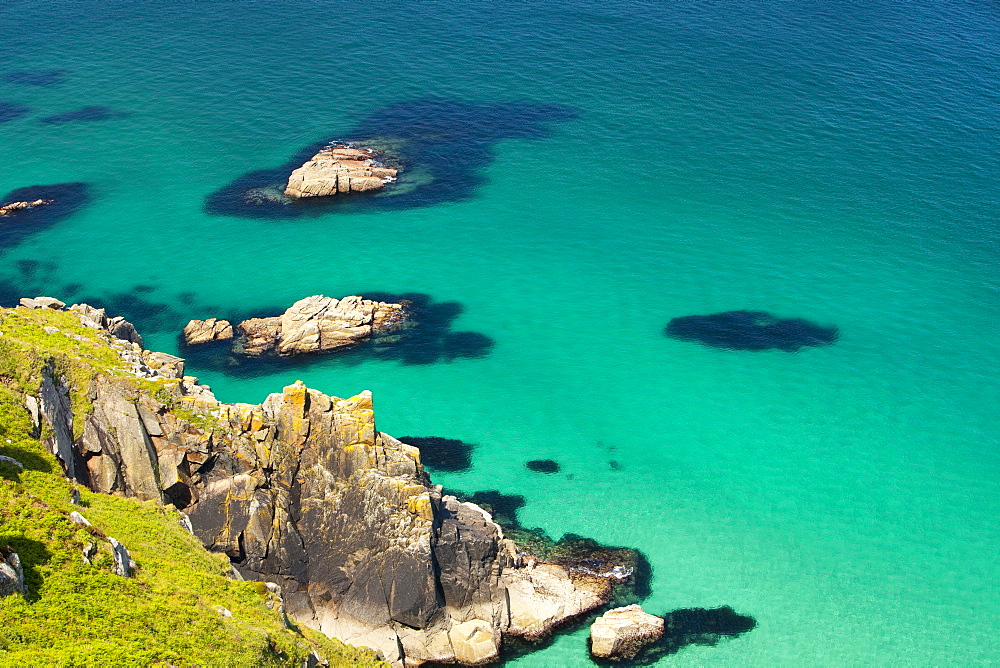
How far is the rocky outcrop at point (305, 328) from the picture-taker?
7650 cm

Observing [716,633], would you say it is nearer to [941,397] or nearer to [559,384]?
[559,384]

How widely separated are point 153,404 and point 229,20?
118796 mm

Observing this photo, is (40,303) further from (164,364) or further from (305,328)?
(305,328)

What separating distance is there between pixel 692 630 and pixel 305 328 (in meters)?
42.1

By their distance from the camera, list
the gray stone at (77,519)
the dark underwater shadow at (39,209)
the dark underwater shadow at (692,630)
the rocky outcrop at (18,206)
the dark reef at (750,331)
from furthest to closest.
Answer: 1. the rocky outcrop at (18,206)
2. the dark underwater shadow at (39,209)
3. the dark reef at (750,331)
4. the dark underwater shadow at (692,630)
5. the gray stone at (77,519)

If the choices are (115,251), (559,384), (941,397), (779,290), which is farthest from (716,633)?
(115,251)

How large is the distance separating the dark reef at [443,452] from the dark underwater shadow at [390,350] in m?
10.5

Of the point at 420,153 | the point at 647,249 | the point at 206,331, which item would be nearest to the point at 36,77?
the point at 420,153

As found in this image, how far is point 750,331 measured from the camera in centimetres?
8106

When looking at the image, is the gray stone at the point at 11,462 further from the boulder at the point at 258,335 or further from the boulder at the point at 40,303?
the boulder at the point at 258,335

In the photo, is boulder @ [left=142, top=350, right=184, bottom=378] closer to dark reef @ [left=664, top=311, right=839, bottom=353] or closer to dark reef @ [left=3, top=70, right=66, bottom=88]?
dark reef @ [left=664, top=311, right=839, bottom=353]

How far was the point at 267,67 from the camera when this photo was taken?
13488cm

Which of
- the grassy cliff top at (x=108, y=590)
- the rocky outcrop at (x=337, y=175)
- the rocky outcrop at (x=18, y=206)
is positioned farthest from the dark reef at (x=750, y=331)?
the rocky outcrop at (x=18, y=206)

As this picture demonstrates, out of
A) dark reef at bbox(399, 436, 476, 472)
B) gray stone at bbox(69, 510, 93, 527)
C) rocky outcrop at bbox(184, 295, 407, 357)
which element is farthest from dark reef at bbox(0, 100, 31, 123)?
gray stone at bbox(69, 510, 93, 527)
